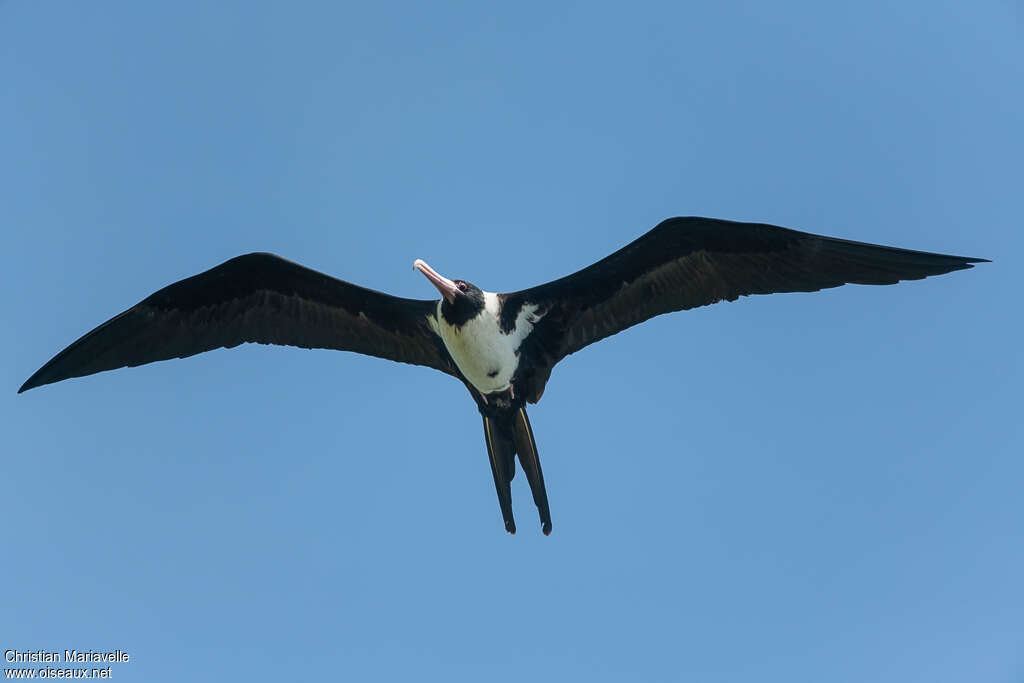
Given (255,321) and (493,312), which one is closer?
(493,312)

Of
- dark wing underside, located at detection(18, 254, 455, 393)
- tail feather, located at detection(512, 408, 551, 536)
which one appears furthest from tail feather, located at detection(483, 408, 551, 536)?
dark wing underside, located at detection(18, 254, 455, 393)

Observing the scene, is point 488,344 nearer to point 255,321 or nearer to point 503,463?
point 503,463

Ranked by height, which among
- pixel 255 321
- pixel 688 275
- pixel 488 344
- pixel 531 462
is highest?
pixel 255 321

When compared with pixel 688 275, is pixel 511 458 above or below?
below

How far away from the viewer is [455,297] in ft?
21.4

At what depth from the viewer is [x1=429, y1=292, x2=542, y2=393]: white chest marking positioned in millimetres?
6559

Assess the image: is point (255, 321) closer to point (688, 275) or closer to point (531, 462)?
point (531, 462)

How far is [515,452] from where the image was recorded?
22.1 feet

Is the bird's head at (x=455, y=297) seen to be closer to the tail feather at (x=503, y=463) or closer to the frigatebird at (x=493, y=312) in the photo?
the frigatebird at (x=493, y=312)

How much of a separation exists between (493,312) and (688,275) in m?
1.23

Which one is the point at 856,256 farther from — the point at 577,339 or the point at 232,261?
the point at 232,261

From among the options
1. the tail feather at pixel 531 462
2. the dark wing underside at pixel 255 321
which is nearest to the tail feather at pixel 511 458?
the tail feather at pixel 531 462

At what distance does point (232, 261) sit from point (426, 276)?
4.11 ft

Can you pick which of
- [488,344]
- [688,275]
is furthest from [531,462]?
[688,275]
